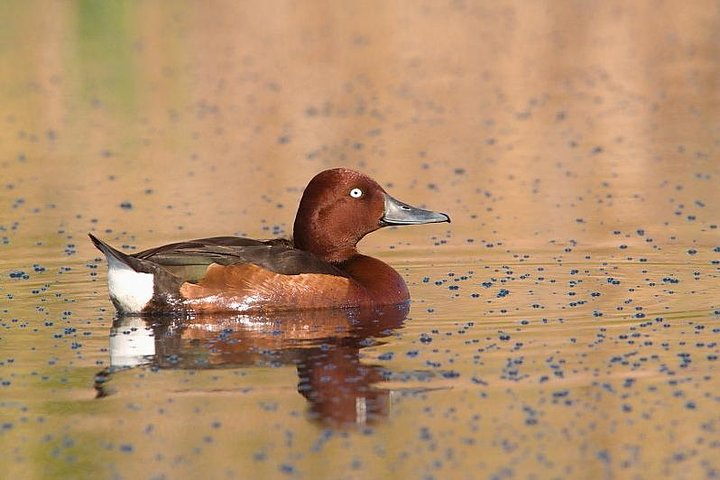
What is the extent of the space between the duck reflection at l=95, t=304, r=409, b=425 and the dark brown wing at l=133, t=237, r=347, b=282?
273 mm

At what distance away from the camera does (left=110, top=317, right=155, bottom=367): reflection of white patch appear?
837cm

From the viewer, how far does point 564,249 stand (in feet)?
36.3

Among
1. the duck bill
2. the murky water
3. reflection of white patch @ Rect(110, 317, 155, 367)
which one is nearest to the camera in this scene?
the murky water

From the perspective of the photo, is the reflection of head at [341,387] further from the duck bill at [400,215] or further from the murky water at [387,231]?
the duck bill at [400,215]

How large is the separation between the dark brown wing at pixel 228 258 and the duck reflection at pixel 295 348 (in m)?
0.27

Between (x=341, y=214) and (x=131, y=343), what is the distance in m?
1.83

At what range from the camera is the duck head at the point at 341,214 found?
999 cm

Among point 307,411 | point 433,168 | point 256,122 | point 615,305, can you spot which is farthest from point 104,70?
point 307,411

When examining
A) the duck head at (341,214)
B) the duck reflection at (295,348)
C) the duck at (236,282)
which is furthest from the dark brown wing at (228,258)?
the duck head at (341,214)

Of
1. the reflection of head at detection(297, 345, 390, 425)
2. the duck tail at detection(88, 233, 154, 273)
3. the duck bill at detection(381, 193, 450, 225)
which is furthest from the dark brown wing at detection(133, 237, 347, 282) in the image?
the reflection of head at detection(297, 345, 390, 425)

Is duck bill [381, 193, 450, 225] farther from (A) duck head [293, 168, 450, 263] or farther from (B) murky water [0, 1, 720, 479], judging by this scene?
(B) murky water [0, 1, 720, 479]

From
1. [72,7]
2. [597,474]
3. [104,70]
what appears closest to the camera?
[597,474]

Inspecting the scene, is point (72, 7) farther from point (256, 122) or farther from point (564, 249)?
point (564, 249)

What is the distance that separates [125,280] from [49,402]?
6.22 feet
